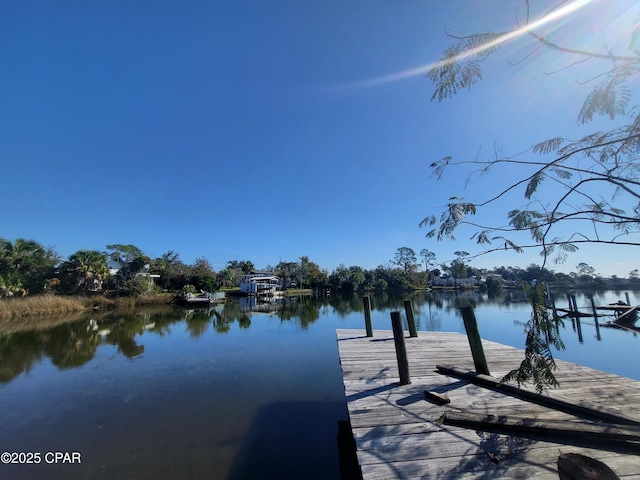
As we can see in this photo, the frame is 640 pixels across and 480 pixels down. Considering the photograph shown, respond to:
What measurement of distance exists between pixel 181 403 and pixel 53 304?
23.2m

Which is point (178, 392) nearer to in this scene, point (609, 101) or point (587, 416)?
point (587, 416)

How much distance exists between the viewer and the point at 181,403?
244 inches

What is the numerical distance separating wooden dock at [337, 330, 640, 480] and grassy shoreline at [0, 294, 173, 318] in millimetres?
26413

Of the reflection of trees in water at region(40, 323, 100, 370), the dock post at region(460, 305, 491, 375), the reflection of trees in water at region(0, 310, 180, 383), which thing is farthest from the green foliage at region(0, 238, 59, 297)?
the dock post at region(460, 305, 491, 375)

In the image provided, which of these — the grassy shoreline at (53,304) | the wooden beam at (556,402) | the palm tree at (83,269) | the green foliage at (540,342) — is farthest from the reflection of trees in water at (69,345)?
the palm tree at (83,269)

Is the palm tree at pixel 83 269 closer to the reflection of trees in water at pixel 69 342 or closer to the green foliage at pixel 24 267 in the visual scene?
the green foliage at pixel 24 267

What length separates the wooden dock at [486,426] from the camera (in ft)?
6.97

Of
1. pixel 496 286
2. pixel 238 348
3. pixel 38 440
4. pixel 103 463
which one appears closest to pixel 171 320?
pixel 238 348

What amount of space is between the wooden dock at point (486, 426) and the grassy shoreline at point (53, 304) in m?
26.4

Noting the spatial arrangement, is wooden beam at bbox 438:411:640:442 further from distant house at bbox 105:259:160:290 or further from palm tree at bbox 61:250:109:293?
distant house at bbox 105:259:160:290

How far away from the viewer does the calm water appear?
4227mm

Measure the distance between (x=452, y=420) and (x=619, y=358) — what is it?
11.5 meters

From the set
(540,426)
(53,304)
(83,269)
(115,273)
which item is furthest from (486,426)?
(115,273)

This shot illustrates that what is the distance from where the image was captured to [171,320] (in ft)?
64.4
